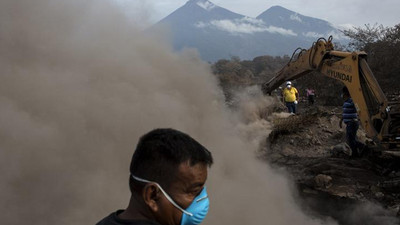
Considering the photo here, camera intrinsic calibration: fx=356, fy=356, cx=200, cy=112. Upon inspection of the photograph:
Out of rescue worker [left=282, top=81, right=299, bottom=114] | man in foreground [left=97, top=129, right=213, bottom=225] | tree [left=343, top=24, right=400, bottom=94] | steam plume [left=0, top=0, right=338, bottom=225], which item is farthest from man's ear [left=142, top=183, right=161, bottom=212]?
tree [left=343, top=24, right=400, bottom=94]

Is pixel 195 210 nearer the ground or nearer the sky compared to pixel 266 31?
nearer the ground

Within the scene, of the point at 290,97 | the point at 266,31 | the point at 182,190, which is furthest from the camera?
the point at 266,31

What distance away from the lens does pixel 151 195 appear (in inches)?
51.7

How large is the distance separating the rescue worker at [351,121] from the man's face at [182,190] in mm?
5777

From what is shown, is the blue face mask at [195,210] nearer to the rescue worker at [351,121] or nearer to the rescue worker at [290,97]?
the rescue worker at [351,121]

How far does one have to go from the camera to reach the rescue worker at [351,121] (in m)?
6.61

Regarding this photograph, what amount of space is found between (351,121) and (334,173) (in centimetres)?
113

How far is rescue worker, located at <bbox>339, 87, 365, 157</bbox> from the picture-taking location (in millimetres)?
6614

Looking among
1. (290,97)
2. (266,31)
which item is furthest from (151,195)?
(266,31)

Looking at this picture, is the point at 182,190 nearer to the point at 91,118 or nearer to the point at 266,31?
the point at 91,118

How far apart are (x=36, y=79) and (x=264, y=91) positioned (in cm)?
642

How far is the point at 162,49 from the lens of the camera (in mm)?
5910

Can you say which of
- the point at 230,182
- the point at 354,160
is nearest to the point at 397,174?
the point at 354,160

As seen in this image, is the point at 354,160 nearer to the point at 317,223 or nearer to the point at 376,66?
the point at 317,223
